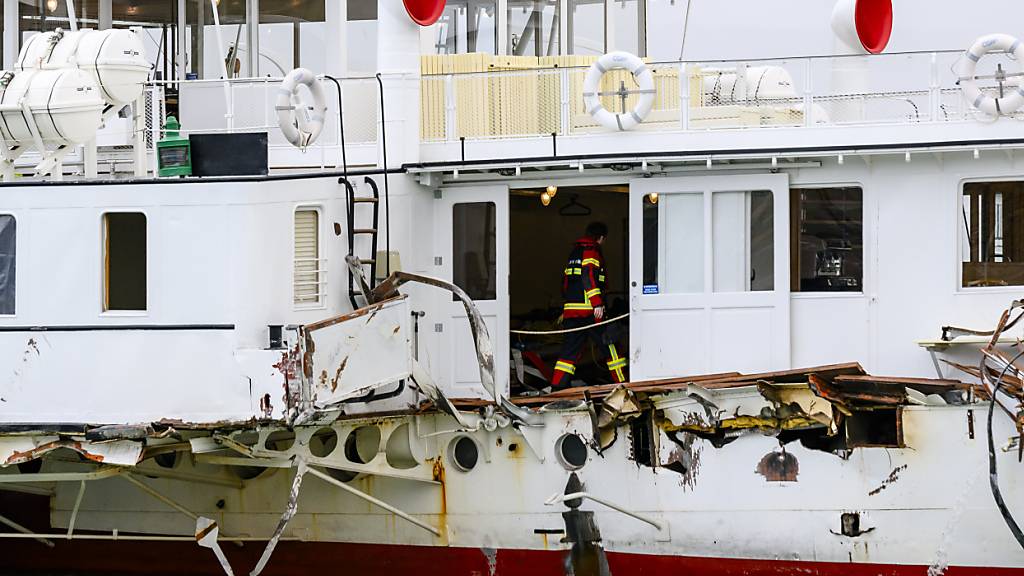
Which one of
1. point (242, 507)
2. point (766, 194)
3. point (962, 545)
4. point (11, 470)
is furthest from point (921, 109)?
point (11, 470)

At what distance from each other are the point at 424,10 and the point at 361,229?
2.22 meters

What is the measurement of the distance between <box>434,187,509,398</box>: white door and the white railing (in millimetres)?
632

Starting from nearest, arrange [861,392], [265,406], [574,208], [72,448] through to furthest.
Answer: [265,406] < [72,448] < [861,392] < [574,208]

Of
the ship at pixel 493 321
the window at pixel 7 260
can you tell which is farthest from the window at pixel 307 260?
the window at pixel 7 260

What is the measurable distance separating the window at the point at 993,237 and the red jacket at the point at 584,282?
3.20 meters

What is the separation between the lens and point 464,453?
43.1ft

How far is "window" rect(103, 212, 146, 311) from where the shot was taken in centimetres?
1173

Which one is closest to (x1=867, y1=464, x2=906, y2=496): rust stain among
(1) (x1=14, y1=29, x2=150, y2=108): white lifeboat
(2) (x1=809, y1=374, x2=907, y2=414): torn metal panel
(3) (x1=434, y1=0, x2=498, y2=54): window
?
(2) (x1=809, y1=374, x2=907, y2=414): torn metal panel

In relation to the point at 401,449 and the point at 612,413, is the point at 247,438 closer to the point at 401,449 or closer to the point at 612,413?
the point at 401,449

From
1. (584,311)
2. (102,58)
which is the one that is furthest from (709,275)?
(102,58)

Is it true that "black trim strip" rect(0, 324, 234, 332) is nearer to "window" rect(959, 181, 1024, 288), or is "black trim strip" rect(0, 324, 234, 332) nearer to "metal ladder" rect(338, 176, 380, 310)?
"metal ladder" rect(338, 176, 380, 310)

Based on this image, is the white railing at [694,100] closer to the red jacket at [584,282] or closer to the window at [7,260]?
the red jacket at [584,282]

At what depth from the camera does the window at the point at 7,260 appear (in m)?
11.8

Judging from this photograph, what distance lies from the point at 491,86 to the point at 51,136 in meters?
4.02
